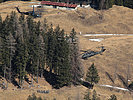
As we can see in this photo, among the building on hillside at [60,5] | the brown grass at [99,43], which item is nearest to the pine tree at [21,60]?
the brown grass at [99,43]

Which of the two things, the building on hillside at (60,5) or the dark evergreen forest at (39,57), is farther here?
the building on hillside at (60,5)

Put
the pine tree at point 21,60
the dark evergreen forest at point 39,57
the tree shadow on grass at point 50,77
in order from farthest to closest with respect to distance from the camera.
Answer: the tree shadow on grass at point 50,77, the dark evergreen forest at point 39,57, the pine tree at point 21,60

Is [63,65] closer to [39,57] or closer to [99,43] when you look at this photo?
[39,57]

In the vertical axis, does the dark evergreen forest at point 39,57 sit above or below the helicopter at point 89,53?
above

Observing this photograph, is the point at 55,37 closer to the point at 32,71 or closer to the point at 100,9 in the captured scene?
the point at 32,71

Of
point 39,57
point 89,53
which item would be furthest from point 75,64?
point 89,53

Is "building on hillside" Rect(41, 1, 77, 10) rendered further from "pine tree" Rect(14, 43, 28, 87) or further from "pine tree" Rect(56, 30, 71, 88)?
"pine tree" Rect(14, 43, 28, 87)

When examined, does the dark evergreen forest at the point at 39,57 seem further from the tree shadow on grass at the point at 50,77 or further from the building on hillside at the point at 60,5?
the building on hillside at the point at 60,5

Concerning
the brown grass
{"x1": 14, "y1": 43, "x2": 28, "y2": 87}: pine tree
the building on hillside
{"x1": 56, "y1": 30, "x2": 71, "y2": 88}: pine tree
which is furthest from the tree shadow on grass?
the building on hillside
